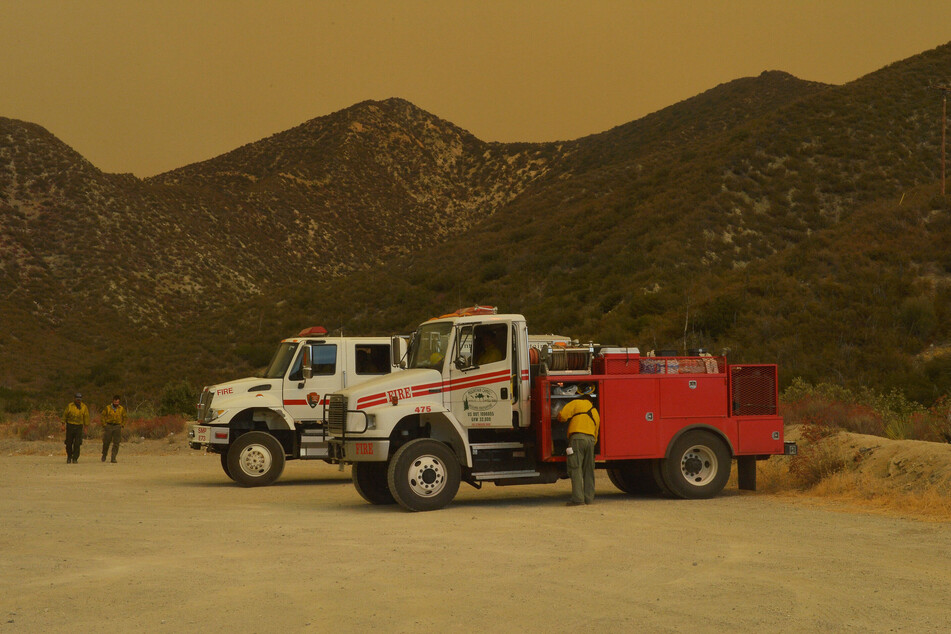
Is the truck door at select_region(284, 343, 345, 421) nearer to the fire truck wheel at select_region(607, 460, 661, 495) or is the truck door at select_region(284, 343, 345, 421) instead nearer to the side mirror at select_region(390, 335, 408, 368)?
the side mirror at select_region(390, 335, 408, 368)

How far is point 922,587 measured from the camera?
358 inches

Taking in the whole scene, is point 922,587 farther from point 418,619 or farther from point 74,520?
point 74,520

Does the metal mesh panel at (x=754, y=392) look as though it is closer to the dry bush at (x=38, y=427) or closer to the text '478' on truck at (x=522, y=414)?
the text '478' on truck at (x=522, y=414)

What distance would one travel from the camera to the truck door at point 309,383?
68.0 feet

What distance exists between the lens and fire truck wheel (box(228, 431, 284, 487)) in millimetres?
20359

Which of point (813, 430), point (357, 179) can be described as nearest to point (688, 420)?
point (813, 430)

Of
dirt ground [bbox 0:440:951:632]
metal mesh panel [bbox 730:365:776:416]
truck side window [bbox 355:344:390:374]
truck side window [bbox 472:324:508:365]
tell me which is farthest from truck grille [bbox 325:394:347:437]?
metal mesh panel [bbox 730:365:776:416]

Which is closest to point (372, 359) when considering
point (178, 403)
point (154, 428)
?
point (154, 428)

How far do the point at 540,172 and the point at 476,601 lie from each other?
103m

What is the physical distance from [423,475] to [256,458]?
6.30 m

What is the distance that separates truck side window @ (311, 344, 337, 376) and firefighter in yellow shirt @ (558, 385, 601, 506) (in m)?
6.68

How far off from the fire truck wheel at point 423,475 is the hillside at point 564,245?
12.0 metres

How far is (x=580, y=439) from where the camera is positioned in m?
15.6

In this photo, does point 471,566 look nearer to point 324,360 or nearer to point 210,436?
point 324,360
